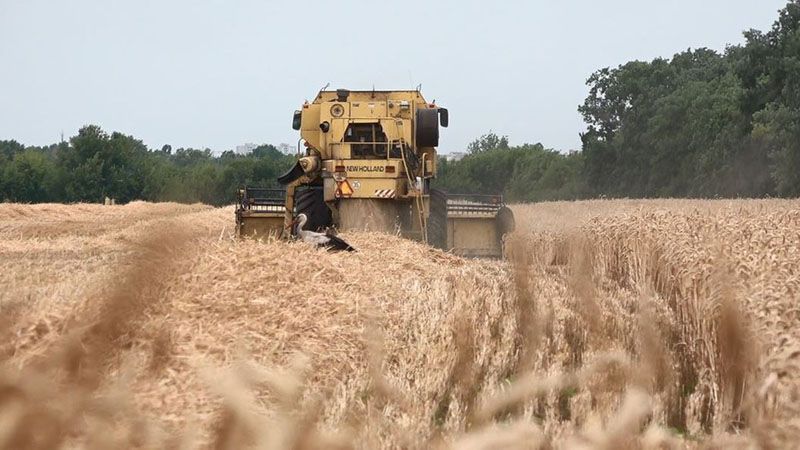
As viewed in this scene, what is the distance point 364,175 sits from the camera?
682 inches

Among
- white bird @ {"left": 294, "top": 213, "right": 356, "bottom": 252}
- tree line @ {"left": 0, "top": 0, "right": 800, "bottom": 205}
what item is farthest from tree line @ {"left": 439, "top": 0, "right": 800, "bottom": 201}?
white bird @ {"left": 294, "top": 213, "right": 356, "bottom": 252}

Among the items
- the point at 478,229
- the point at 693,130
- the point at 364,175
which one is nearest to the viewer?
the point at 364,175

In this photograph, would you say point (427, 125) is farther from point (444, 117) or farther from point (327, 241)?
point (327, 241)

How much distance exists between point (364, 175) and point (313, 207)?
3.73 feet

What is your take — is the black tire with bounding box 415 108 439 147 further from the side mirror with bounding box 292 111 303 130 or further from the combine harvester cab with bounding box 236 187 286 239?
the combine harvester cab with bounding box 236 187 286 239

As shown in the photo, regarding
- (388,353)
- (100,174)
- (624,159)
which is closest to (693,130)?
(624,159)

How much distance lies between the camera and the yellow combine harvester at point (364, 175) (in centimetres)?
1728

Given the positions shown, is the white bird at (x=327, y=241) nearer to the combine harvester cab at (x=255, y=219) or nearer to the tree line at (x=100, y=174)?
the combine harvester cab at (x=255, y=219)

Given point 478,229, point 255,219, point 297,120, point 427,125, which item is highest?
point 297,120

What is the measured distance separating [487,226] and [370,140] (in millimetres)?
3068

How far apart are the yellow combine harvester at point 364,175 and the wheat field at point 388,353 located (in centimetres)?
677

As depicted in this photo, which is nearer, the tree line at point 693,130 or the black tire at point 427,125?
the black tire at point 427,125

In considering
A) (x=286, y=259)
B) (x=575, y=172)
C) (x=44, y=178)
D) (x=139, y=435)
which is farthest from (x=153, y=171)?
(x=139, y=435)

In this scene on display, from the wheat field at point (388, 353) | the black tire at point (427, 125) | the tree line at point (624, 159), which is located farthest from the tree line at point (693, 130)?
the wheat field at point (388, 353)
